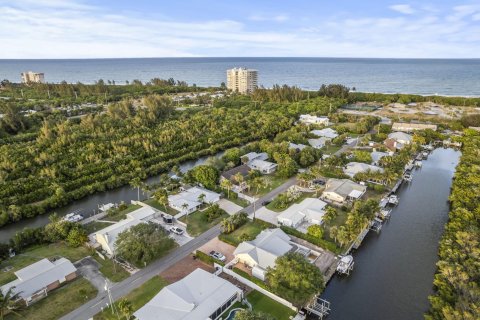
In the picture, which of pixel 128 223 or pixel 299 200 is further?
pixel 299 200

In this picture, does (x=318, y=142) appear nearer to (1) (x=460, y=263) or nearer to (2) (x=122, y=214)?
(1) (x=460, y=263)

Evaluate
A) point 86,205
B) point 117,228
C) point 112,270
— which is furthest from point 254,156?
point 112,270

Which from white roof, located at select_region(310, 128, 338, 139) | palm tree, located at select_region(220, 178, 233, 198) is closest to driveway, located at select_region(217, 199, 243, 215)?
palm tree, located at select_region(220, 178, 233, 198)

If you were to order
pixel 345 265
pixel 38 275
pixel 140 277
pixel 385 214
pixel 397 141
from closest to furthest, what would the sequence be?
pixel 38 275 → pixel 140 277 → pixel 345 265 → pixel 385 214 → pixel 397 141

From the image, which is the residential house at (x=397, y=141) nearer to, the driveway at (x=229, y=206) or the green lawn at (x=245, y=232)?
the driveway at (x=229, y=206)

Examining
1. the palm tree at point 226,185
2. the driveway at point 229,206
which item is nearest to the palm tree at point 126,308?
the driveway at point 229,206

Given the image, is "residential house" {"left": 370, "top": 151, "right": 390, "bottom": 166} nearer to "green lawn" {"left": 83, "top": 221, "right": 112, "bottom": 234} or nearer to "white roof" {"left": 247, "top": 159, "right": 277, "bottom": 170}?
"white roof" {"left": 247, "top": 159, "right": 277, "bottom": 170}
